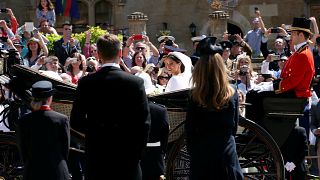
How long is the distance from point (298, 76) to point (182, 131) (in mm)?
1609

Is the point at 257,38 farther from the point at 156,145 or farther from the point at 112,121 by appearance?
the point at 112,121

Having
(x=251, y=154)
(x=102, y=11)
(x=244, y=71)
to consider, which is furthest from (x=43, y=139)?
(x=102, y=11)

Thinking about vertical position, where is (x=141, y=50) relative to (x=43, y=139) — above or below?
above

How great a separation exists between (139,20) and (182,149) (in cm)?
1437

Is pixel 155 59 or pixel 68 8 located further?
pixel 68 8

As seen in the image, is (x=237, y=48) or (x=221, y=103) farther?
(x=237, y=48)

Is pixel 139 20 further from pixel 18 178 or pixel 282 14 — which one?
pixel 18 178

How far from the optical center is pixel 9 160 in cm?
1030

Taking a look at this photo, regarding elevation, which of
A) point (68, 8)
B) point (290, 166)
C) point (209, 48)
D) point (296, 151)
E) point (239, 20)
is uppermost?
point (68, 8)

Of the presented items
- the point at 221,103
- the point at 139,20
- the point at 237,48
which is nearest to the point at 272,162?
the point at 221,103

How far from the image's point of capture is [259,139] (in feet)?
32.3

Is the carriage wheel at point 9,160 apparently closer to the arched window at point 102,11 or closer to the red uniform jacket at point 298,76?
the red uniform jacket at point 298,76

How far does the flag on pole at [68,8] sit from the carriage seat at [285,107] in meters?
18.3

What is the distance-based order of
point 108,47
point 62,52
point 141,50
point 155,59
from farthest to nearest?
point 155,59 < point 62,52 < point 141,50 < point 108,47
